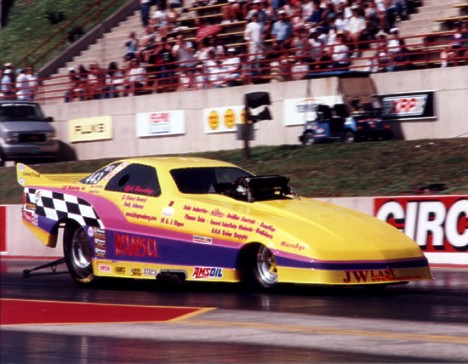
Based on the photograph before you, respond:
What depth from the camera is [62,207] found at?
12719mm

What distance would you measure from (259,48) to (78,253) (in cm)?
1423

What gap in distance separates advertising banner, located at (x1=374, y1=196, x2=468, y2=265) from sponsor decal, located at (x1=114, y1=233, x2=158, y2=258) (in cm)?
465

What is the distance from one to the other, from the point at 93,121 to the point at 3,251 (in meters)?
10.8

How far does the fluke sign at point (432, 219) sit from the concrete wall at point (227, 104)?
277 inches

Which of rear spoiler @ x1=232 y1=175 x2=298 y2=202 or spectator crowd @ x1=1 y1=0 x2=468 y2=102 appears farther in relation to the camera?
spectator crowd @ x1=1 y1=0 x2=468 y2=102

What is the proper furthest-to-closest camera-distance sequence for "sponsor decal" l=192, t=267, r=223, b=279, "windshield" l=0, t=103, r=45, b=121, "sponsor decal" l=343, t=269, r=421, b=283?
"windshield" l=0, t=103, r=45, b=121
"sponsor decal" l=192, t=267, r=223, b=279
"sponsor decal" l=343, t=269, r=421, b=283

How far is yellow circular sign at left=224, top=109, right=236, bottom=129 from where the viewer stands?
25.8 metres

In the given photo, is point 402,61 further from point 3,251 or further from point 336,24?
point 3,251

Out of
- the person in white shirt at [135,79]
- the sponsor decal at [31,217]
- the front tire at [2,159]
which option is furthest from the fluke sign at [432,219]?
the front tire at [2,159]

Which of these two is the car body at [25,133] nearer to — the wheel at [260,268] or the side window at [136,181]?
the side window at [136,181]

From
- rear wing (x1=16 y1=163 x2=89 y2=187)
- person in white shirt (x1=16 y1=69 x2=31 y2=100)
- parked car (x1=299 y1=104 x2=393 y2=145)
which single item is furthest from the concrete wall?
rear wing (x1=16 y1=163 x2=89 y2=187)

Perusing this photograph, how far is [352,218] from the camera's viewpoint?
11352mm

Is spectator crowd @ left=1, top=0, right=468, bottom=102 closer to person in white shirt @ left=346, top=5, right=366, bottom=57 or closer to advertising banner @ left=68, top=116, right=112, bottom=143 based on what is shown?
person in white shirt @ left=346, top=5, right=366, bottom=57

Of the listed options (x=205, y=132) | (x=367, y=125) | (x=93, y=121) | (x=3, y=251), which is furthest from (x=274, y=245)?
(x=93, y=121)
